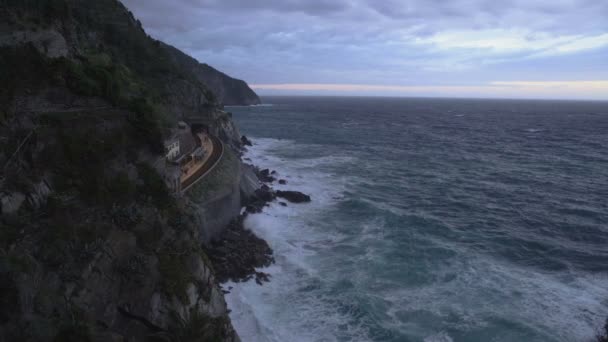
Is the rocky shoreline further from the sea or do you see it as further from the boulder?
the boulder

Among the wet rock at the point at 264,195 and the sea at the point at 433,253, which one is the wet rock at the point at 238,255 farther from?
the wet rock at the point at 264,195

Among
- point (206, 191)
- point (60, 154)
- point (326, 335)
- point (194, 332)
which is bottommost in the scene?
point (326, 335)

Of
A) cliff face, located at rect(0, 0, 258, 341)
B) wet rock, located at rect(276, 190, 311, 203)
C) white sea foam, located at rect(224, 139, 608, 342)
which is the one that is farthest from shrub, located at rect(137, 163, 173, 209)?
wet rock, located at rect(276, 190, 311, 203)

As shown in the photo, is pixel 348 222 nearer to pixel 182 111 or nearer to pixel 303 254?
pixel 303 254

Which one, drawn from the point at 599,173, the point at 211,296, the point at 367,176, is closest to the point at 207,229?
the point at 211,296

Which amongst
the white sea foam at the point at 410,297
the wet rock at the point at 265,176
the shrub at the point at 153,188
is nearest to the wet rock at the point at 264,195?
the wet rock at the point at 265,176

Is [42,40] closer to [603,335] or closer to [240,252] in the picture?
[240,252]
